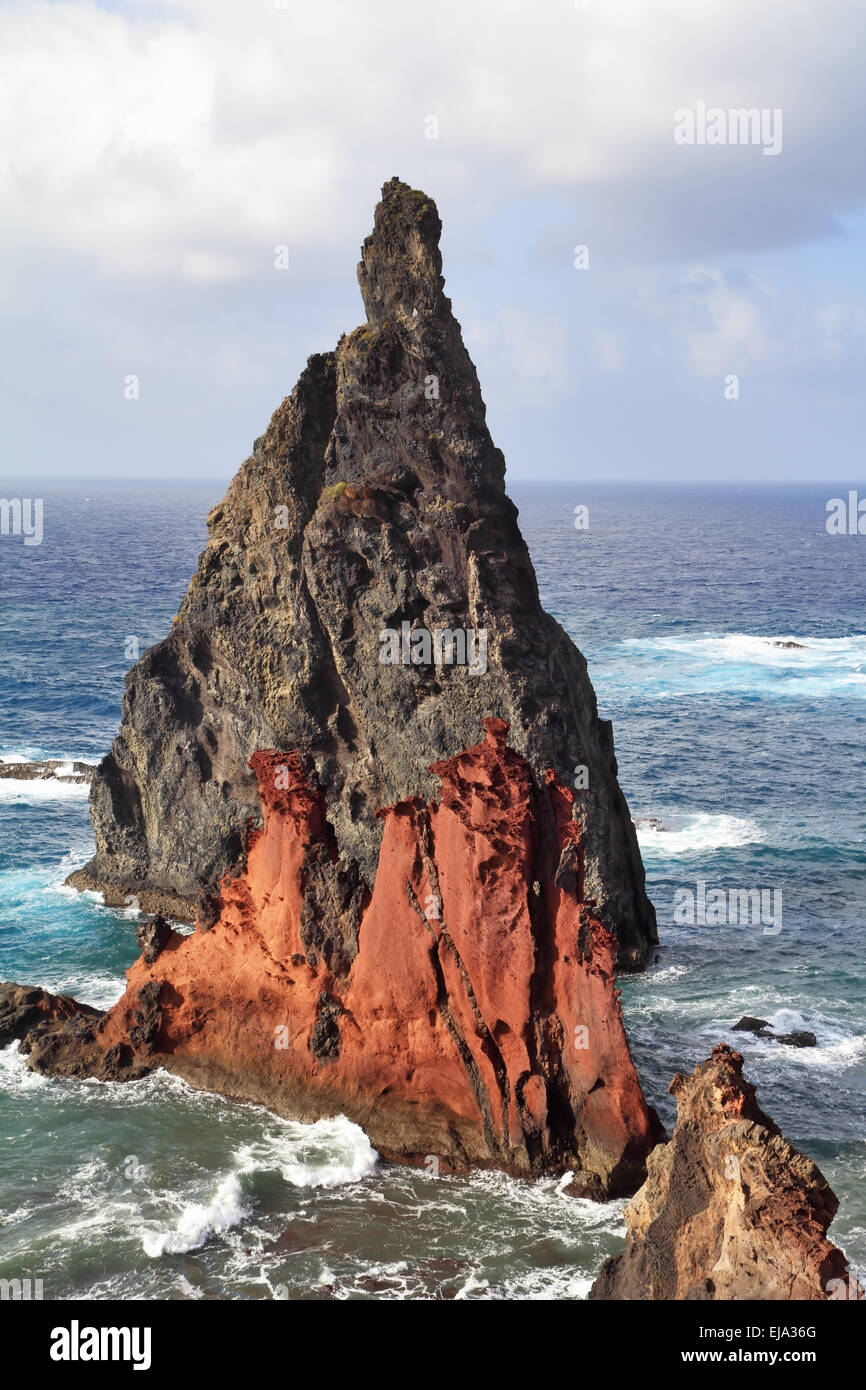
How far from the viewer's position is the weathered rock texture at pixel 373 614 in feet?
141

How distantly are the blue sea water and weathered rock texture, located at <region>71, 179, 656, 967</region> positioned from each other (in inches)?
253

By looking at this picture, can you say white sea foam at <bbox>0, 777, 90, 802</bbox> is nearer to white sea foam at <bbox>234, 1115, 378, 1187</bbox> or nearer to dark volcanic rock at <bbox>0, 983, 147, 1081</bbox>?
dark volcanic rock at <bbox>0, 983, 147, 1081</bbox>

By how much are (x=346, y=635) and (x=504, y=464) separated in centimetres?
807

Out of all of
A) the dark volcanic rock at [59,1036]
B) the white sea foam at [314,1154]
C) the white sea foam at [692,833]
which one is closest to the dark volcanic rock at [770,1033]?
the white sea foam at [314,1154]

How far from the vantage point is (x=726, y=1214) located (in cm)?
2045

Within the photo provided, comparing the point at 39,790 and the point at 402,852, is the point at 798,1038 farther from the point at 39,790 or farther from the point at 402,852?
the point at 39,790

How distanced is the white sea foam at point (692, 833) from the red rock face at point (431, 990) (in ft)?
93.2

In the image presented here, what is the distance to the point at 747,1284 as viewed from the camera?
19.5 meters

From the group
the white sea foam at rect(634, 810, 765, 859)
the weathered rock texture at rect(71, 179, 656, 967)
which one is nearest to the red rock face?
the weathered rock texture at rect(71, 179, 656, 967)

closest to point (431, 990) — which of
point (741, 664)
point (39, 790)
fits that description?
point (39, 790)

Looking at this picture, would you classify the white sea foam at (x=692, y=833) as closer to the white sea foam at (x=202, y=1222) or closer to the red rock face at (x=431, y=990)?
the red rock face at (x=431, y=990)

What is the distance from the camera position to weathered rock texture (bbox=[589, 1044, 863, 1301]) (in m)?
19.2

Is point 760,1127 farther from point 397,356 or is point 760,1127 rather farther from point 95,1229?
point 397,356
